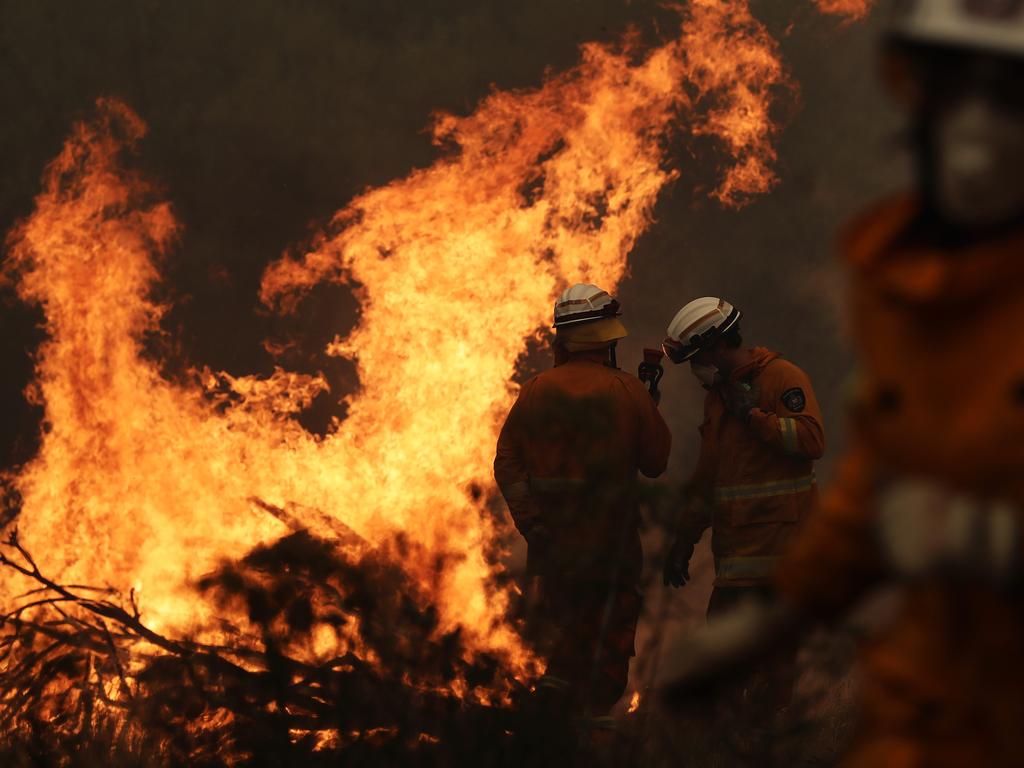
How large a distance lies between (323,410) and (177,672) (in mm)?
5038

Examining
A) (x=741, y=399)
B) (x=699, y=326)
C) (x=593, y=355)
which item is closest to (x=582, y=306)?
(x=593, y=355)

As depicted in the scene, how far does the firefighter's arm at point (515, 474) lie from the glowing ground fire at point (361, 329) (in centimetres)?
68

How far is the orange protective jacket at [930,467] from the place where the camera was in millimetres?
1624

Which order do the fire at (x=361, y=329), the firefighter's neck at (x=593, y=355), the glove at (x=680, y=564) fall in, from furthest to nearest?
the fire at (x=361, y=329)
the firefighter's neck at (x=593, y=355)
the glove at (x=680, y=564)

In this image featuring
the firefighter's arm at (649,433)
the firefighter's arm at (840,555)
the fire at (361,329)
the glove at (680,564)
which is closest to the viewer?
the firefighter's arm at (840,555)

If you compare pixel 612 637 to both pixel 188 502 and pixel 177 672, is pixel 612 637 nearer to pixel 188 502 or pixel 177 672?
pixel 177 672

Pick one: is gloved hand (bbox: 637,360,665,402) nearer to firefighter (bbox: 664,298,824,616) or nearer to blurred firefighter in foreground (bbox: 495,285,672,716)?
blurred firefighter in foreground (bbox: 495,285,672,716)

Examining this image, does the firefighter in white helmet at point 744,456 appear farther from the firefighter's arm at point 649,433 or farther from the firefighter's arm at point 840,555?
the firefighter's arm at point 840,555

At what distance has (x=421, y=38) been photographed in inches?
409

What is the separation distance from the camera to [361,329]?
29.5 feet

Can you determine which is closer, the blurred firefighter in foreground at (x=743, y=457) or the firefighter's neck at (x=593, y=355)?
the blurred firefighter in foreground at (x=743, y=457)

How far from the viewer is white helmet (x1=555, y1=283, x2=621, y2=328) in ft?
23.3

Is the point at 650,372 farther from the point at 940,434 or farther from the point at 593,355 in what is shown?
the point at 940,434

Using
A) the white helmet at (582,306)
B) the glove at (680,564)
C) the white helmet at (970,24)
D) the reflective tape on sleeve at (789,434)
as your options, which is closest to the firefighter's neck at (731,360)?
the reflective tape on sleeve at (789,434)
